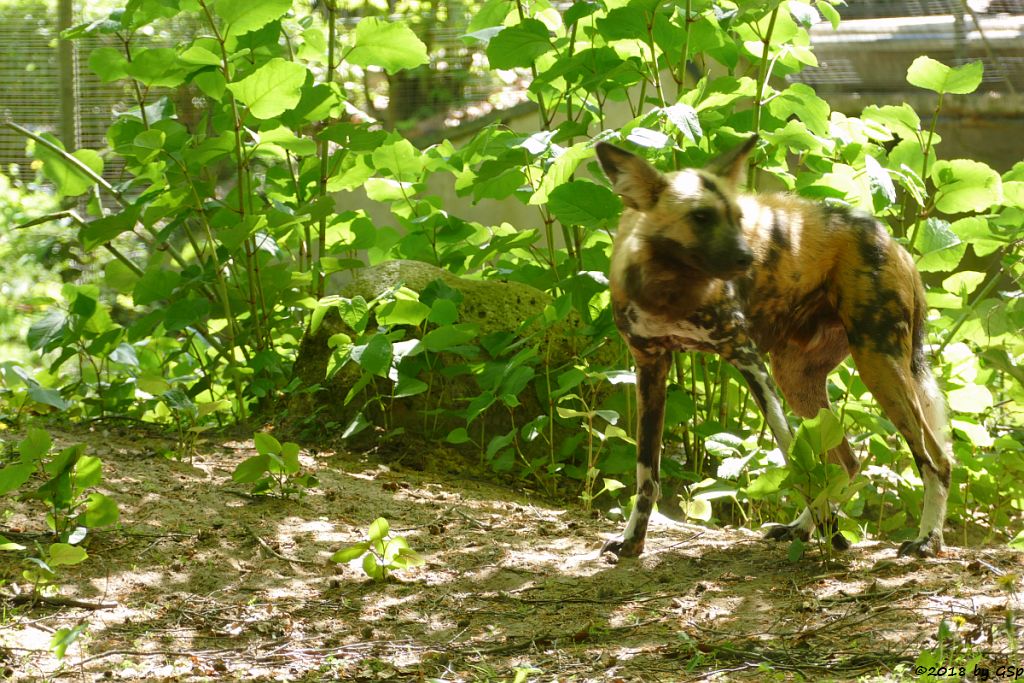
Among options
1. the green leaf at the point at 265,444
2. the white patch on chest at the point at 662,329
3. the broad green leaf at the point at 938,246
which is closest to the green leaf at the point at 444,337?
the green leaf at the point at 265,444

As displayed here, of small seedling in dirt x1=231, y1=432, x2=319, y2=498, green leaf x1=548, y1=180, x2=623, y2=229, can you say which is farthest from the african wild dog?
small seedling in dirt x1=231, y1=432, x2=319, y2=498

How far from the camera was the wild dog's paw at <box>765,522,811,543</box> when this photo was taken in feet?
13.6

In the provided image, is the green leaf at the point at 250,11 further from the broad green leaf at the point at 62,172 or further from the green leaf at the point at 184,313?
the green leaf at the point at 184,313

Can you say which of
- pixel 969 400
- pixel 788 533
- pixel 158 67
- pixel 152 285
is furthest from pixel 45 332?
pixel 969 400

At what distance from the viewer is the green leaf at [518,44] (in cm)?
450

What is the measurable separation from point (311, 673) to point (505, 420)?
281 centimetres

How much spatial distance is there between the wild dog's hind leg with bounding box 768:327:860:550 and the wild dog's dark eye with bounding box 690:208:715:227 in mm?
930

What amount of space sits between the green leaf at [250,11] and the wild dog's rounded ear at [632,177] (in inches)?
63.5

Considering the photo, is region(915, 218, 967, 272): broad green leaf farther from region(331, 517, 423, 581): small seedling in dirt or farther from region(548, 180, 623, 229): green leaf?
region(331, 517, 423, 581): small seedling in dirt

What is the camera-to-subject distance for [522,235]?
5.15m

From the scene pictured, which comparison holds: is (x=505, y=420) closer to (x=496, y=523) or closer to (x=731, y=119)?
(x=496, y=523)

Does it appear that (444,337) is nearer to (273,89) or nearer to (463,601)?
(273,89)

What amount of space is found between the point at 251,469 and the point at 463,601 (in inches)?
41.5

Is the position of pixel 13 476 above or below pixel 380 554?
above
